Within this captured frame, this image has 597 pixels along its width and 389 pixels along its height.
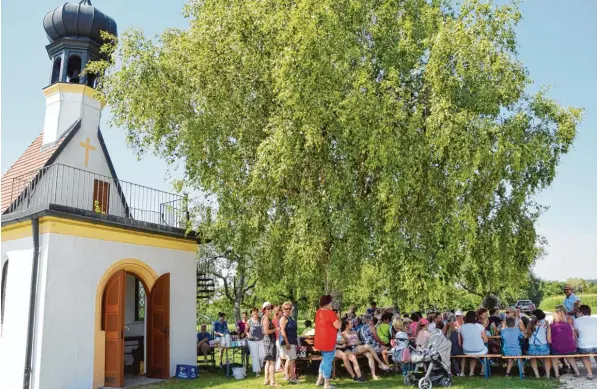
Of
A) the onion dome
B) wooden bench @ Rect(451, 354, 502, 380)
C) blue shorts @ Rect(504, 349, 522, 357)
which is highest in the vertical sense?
the onion dome

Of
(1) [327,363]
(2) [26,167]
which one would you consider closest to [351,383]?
(1) [327,363]

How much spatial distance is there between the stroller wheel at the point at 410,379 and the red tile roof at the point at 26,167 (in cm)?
1126

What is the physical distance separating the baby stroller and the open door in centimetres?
621

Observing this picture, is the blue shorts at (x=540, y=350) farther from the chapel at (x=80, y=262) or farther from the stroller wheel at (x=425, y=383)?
the chapel at (x=80, y=262)

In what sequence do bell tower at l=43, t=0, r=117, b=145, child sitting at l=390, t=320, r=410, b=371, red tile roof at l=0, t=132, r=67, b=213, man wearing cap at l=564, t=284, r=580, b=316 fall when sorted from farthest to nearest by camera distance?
bell tower at l=43, t=0, r=117, b=145, red tile roof at l=0, t=132, r=67, b=213, man wearing cap at l=564, t=284, r=580, b=316, child sitting at l=390, t=320, r=410, b=371

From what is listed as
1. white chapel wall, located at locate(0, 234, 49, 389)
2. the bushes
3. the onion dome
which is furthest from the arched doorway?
the bushes

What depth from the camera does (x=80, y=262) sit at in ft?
36.7

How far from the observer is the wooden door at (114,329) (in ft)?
37.0

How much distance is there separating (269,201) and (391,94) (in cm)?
412

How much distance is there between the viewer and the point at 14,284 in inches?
429

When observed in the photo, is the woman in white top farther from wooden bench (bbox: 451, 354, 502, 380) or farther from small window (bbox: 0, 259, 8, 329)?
small window (bbox: 0, 259, 8, 329)

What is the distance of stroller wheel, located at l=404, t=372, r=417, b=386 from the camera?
1034 cm

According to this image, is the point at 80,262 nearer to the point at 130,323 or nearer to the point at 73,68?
the point at 130,323

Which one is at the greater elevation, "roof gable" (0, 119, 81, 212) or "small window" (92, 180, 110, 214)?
"roof gable" (0, 119, 81, 212)
